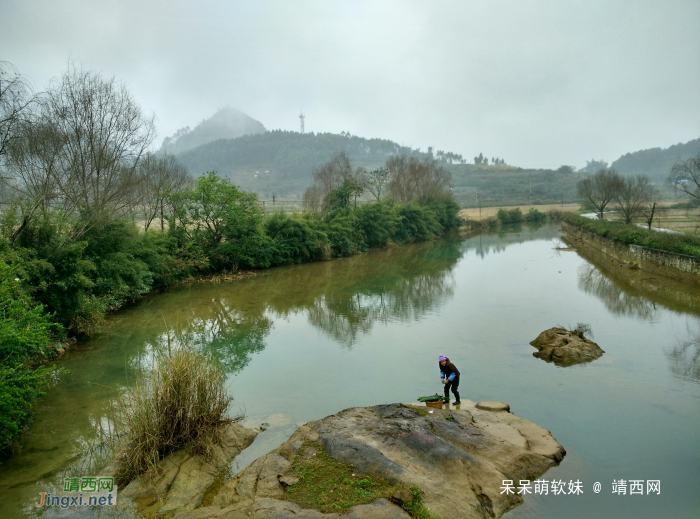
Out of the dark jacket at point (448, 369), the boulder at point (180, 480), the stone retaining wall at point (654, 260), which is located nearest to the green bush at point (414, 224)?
the stone retaining wall at point (654, 260)

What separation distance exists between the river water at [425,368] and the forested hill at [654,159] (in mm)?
153936

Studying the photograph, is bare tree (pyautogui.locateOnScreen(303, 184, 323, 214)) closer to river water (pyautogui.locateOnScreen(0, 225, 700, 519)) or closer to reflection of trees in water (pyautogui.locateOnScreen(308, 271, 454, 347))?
river water (pyautogui.locateOnScreen(0, 225, 700, 519))

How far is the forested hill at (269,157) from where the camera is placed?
13238 cm

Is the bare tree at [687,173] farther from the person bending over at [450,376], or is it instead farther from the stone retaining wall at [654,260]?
the person bending over at [450,376]

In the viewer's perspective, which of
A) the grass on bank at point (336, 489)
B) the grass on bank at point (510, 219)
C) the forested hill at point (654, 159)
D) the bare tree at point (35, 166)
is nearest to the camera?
the grass on bank at point (336, 489)

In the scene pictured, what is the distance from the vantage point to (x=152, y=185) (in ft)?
87.6

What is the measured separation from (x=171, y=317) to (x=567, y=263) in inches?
988

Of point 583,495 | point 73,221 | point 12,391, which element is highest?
point 73,221

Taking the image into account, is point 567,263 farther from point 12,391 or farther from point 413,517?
point 12,391

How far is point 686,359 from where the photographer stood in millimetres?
11594

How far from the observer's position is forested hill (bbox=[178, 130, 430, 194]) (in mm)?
132375

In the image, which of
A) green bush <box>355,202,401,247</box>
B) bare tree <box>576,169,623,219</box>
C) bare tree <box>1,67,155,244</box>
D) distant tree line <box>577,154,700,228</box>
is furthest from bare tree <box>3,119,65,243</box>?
bare tree <box>576,169,623,219</box>

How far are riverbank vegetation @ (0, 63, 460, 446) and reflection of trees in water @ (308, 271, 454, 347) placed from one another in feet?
24.5

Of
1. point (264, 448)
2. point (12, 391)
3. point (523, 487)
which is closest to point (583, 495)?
point (523, 487)
